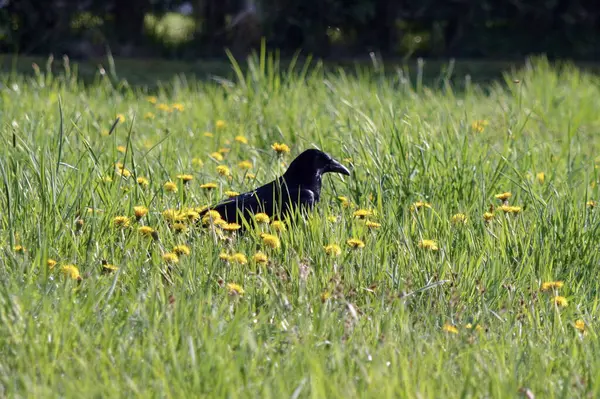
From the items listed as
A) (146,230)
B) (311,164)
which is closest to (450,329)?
(146,230)

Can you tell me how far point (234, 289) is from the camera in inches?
102

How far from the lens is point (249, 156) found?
469cm

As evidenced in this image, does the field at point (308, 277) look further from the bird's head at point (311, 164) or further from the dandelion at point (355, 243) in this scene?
the bird's head at point (311, 164)

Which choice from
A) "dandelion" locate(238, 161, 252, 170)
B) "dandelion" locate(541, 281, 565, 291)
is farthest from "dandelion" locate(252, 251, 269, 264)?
"dandelion" locate(238, 161, 252, 170)

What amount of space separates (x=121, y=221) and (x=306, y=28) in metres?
6.08

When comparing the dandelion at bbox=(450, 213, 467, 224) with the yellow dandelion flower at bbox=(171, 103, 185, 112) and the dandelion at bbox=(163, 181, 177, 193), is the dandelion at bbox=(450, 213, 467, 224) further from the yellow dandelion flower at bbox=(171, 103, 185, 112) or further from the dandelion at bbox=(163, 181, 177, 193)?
the yellow dandelion flower at bbox=(171, 103, 185, 112)

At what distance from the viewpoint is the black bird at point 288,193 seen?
3.39m

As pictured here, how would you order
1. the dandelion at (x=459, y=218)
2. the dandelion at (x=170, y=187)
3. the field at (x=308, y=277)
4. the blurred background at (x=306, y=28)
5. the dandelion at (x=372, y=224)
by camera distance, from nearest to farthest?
the field at (x=308, y=277) → the dandelion at (x=372, y=224) → the dandelion at (x=459, y=218) → the dandelion at (x=170, y=187) → the blurred background at (x=306, y=28)

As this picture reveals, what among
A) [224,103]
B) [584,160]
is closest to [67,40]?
[224,103]

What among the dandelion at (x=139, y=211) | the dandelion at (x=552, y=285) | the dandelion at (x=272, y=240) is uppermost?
the dandelion at (x=139, y=211)

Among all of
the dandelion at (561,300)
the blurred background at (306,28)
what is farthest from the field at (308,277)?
the blurred background at (306,28)

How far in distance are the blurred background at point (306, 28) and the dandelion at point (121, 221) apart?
591 cm

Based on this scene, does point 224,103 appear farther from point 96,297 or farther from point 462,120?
point 96,297

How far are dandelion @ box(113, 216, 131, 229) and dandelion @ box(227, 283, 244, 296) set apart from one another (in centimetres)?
54
